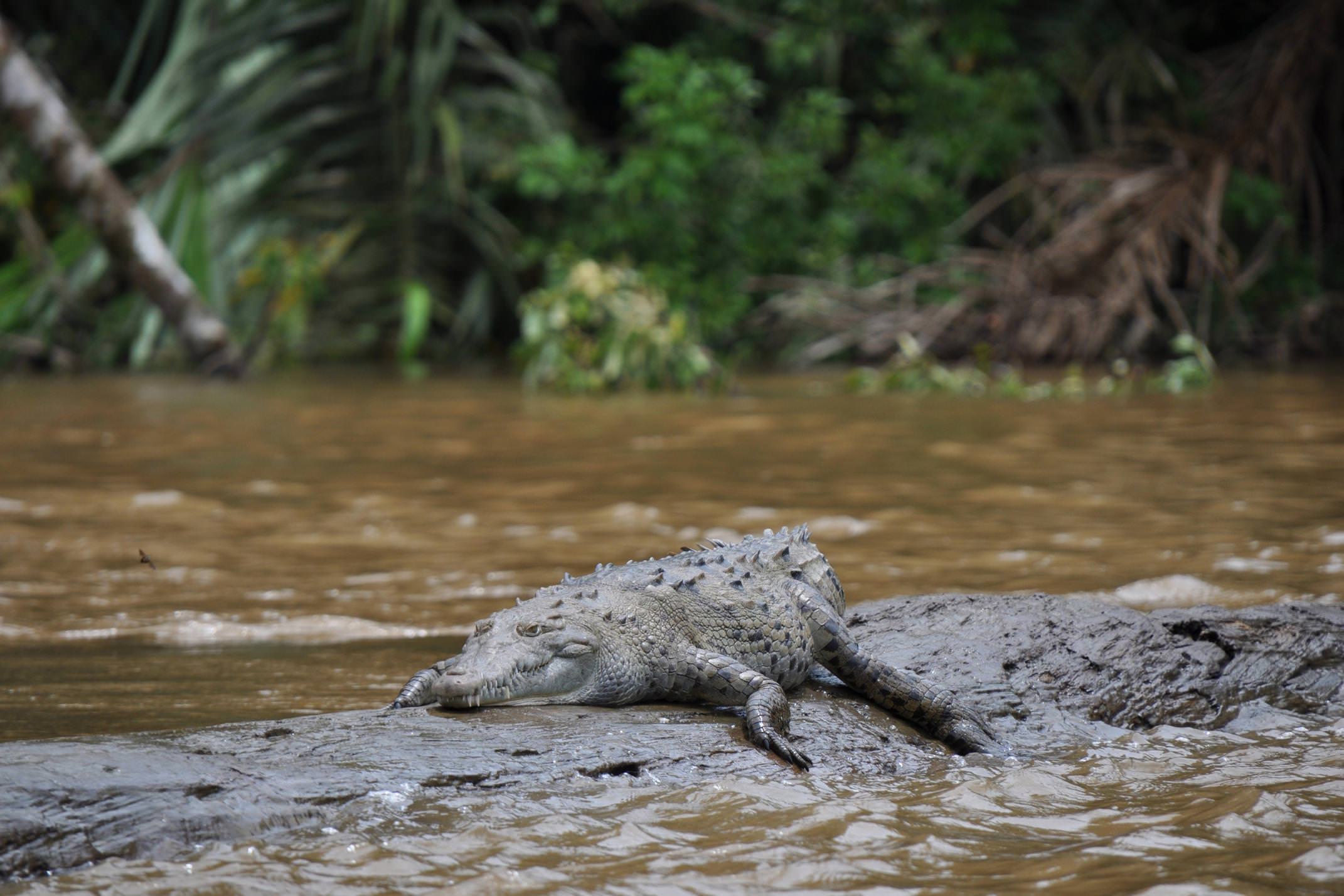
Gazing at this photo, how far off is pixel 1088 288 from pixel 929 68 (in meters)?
3.42

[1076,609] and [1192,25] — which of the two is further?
[1192,25]

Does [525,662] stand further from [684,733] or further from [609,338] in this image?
[609,338]

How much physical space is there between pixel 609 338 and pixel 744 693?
9821mm

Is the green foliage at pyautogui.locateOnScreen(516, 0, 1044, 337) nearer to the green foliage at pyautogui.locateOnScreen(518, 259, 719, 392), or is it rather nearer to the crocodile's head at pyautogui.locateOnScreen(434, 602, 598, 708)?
the green foliage at pyautogui.locateOnScreen(518, 259, 719, 392)

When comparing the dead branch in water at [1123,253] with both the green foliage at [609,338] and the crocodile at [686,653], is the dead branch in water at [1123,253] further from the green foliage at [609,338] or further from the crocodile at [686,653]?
the crocodile at [686,653]

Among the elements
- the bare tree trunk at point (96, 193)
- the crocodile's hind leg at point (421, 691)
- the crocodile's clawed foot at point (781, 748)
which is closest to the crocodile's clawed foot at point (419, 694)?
the crocodile's hind leg at point (421, 691)

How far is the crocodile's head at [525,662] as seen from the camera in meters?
3.06

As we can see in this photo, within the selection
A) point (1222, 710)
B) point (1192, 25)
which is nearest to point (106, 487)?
point (1222, 710)

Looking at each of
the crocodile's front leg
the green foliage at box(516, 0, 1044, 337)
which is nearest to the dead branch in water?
the green foliage at box(516, 0, 1044, 337)

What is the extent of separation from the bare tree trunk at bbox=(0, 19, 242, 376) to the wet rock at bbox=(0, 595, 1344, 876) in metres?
11.0

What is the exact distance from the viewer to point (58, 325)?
52.4 ft

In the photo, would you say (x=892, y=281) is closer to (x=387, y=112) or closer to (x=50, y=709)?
(x=387, y=112)

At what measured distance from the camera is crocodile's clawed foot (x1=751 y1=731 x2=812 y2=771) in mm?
2949

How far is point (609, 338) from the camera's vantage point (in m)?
12.9
